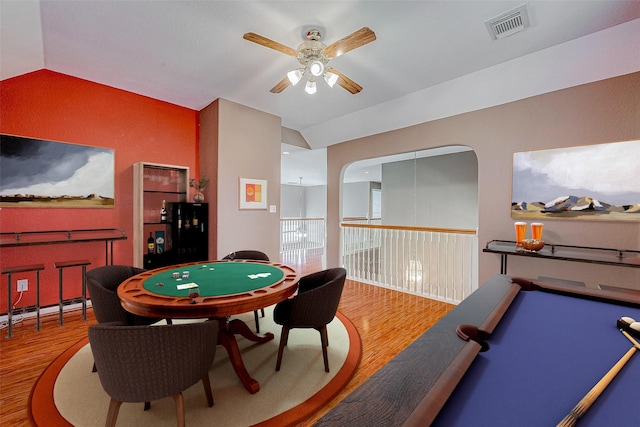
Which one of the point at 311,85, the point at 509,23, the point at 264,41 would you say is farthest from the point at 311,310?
the point at 509,23

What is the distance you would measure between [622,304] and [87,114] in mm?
5318

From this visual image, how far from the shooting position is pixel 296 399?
1.81 m

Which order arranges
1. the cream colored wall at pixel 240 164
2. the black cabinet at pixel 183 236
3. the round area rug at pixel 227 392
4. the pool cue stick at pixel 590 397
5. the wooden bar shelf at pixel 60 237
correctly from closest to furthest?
the pool cue stick at pixel 590 397, the round area rug at pixel 227 392, the wooden bar shelf at pixel 60 237, the black cabinet at pixel 183 236, the cream colored wall at pixel 240 164

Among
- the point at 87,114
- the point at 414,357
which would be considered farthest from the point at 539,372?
the point at 87,114

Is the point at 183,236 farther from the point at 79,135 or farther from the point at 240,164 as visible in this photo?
the point at 79,135

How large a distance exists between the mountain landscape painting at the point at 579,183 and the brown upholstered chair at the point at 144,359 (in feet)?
11.8

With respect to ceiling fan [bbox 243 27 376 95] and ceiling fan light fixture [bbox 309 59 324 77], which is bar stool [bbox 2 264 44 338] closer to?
ceiling fan [bbox 243 27 376 95]

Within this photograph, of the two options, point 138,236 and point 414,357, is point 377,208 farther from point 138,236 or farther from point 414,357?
point 414,357

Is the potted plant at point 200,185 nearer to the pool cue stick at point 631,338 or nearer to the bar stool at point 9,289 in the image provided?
the bar stool at point 9,289

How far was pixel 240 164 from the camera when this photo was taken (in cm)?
409

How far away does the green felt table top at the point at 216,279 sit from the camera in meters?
1.89

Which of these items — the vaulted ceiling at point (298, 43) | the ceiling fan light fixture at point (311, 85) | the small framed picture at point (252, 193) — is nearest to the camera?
A: the vaulted ceiling at point (298, 43)

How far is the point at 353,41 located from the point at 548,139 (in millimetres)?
2559

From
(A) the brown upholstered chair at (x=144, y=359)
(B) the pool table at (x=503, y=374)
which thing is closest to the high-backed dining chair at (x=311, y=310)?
(A) the brown upholstered chair at (x=144, y=359)
